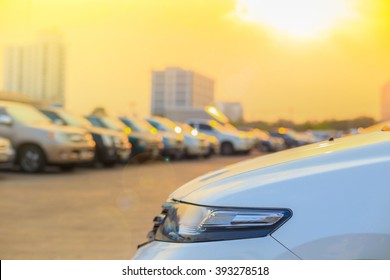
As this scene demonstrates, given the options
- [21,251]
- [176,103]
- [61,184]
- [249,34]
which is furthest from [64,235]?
[176,103]

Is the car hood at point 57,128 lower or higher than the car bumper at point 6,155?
higher

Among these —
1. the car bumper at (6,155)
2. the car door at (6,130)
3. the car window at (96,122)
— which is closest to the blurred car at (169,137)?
the car window at (96,122)

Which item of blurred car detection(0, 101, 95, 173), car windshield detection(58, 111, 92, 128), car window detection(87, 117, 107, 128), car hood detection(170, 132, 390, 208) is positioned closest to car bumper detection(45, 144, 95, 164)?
blurred car detection(0, 101, 95, 173)

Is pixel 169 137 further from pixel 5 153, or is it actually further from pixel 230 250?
pixel 230 250

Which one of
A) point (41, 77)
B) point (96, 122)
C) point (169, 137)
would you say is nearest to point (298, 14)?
point (96, 122)

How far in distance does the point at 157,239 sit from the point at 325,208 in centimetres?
77

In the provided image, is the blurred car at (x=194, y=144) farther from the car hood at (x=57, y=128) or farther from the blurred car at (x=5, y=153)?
the blurred car at (x=5, y=153)

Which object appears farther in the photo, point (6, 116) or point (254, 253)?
point (6, 116)

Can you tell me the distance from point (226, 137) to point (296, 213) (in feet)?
69.1

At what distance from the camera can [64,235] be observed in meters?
5.33

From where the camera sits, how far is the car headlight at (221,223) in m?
1.89

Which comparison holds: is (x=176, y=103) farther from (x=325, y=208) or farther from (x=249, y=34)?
(x=325, y=208)

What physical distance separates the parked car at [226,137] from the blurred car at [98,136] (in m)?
9.41

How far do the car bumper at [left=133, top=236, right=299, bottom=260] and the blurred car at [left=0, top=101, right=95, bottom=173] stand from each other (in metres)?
9.83
